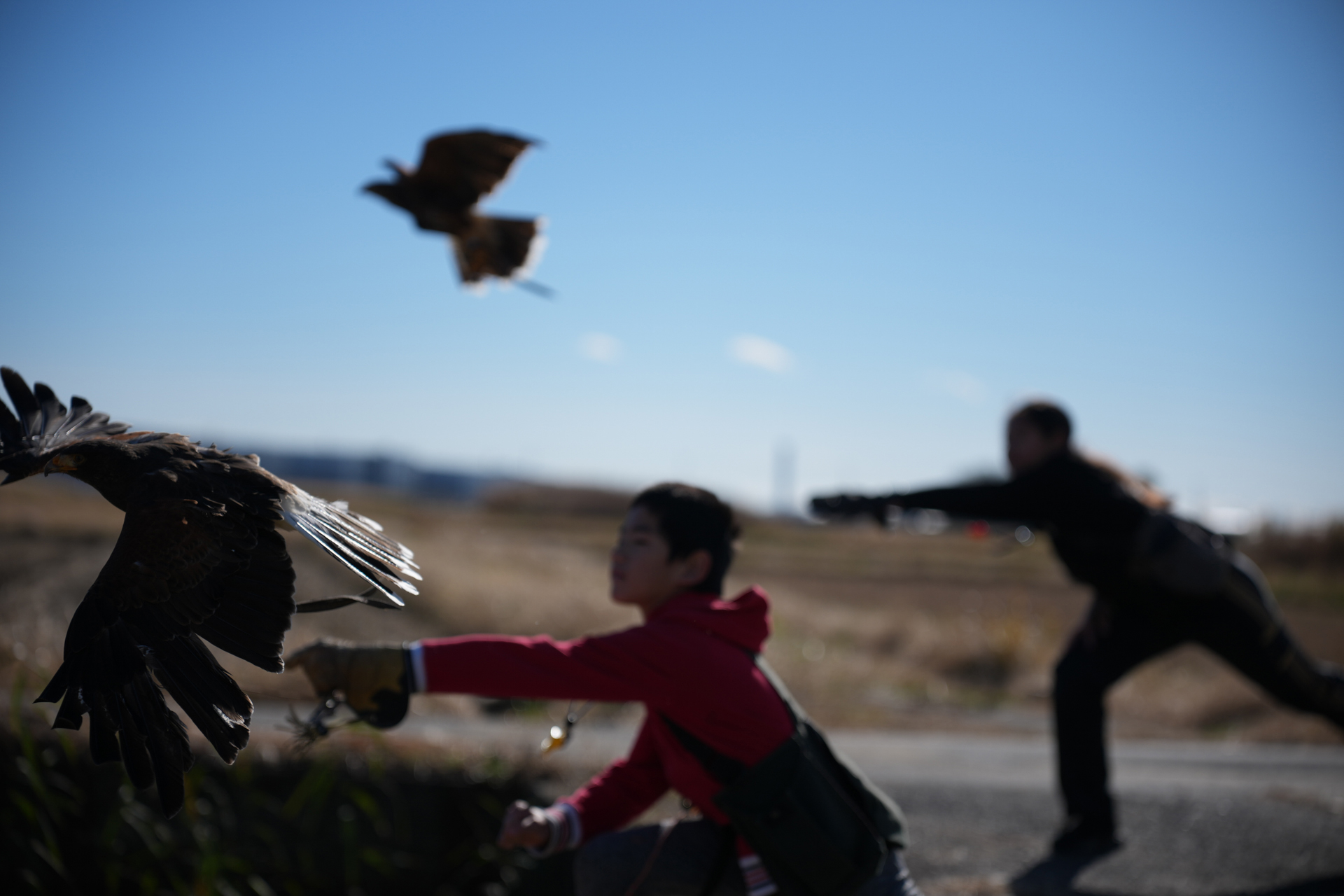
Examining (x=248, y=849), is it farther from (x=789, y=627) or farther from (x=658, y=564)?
(x=789, y=627)

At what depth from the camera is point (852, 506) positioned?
4102 millimetres

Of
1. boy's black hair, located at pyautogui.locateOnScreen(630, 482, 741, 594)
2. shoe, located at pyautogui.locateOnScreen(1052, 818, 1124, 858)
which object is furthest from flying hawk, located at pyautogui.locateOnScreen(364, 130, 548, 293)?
shoe, located at pyautogui.locateOnScreen(1052, 818, 1124, 858)

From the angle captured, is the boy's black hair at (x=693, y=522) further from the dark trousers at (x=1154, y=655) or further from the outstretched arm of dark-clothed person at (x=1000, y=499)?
the dark trousers at (x=1154, y=655)

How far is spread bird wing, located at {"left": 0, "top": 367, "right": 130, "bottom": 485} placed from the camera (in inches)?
97.9

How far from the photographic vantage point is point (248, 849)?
14.8ft

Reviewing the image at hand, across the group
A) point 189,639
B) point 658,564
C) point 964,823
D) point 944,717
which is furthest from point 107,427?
point 944,717

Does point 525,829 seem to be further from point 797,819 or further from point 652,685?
point 797,819

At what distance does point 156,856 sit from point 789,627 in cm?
860

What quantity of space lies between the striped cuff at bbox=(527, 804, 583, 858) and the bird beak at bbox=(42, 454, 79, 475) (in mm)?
1464

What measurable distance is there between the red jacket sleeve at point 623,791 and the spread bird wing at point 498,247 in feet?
9.42

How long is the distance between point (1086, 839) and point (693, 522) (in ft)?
8.45

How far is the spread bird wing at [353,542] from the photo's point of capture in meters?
2.19

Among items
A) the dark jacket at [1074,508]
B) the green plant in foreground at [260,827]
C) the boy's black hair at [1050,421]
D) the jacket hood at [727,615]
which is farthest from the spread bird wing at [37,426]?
the boy's black hair at [1050,421]

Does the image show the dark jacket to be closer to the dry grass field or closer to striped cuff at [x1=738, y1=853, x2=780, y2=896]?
the dry grass field
